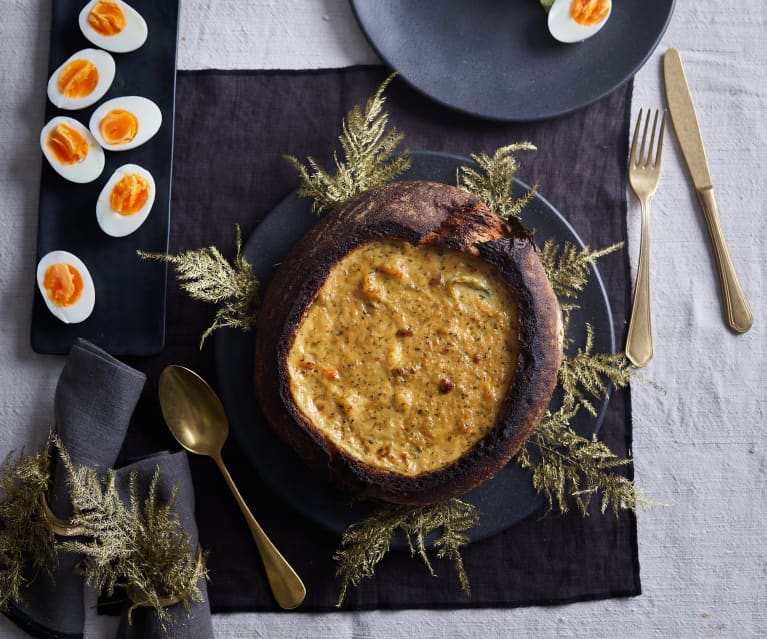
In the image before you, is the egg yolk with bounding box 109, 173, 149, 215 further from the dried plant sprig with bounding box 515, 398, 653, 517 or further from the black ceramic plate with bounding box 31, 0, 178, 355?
the dried plant sprig with bounding box 515, 398, 653, 517

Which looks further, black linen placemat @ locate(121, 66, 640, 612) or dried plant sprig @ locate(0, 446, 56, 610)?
black linen placemat @ locate(121, 66, 640, 612)

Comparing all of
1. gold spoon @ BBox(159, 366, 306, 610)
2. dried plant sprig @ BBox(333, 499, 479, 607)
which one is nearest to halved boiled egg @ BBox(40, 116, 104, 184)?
gold spoon @ BBox(159, 366, 306, 610)

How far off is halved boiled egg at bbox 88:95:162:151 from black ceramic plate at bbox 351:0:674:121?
644mm

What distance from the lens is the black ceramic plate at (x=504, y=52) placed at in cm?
217

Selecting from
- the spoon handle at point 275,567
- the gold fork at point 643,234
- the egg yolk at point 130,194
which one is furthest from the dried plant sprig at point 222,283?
the gold fork at point 643,234

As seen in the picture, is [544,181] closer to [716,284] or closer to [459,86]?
[459,86]

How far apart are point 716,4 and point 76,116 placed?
187 centimetres

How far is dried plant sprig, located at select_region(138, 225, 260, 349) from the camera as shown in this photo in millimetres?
1989

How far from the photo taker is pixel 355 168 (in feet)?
6.78

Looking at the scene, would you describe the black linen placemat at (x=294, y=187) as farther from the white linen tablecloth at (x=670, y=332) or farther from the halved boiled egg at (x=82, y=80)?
the halved boiled egg at (x=82, y=80)

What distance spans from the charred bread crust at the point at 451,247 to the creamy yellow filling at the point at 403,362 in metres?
0.03

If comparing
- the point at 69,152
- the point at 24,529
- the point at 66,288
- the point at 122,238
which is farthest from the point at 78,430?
the point at 69,152

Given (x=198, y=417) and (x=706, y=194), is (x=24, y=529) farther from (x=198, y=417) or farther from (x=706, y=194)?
(x=706, y=194)

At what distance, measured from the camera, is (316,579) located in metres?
2.11
